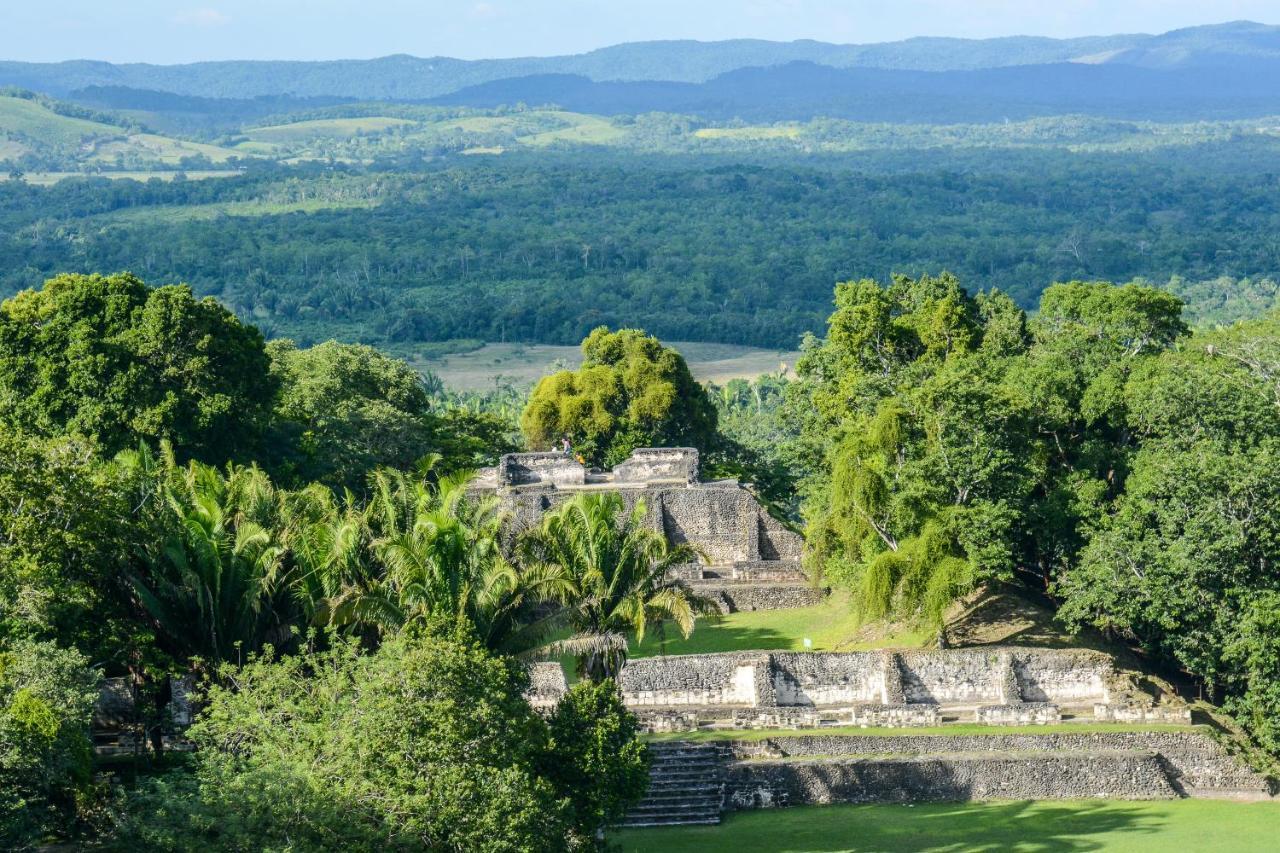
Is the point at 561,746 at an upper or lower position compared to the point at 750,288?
upper

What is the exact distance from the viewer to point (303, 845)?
23766 mm

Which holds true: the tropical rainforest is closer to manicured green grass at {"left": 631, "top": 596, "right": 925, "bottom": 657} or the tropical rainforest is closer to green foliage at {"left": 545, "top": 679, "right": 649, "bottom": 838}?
green foliage at {"left": 545, "top": 679, "right": 649, "bottom": 838}

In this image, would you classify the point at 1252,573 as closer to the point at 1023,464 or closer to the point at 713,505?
the point at 1023,464

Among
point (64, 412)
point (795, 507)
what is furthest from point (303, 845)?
point (795, 507)

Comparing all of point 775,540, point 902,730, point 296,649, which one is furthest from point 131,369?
point 902,730

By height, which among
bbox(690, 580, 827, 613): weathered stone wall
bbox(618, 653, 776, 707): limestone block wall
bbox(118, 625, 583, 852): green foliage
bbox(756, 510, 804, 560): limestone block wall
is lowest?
bbox(690, 580, 827, 613): weathered stone wall

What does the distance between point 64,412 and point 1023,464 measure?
21.5 meters

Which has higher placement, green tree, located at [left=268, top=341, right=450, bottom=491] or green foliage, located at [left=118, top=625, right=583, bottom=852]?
green foliage, located at [left=118, top=625, right=583, bottom=852]

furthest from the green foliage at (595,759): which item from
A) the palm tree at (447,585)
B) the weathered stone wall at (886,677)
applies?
the weathered stone wall at (886,677)

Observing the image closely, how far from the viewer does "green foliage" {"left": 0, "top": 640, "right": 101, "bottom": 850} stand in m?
24.8

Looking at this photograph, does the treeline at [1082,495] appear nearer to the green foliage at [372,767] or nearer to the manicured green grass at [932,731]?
the manicured green grass at [932,731]

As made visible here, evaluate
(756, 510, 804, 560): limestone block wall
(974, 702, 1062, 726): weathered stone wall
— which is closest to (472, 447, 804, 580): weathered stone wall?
(756, 510, 804, 560): limestone block wall

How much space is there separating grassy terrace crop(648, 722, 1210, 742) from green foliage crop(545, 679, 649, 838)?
5.38 metres

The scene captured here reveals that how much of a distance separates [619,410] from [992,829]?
26.3 metres
